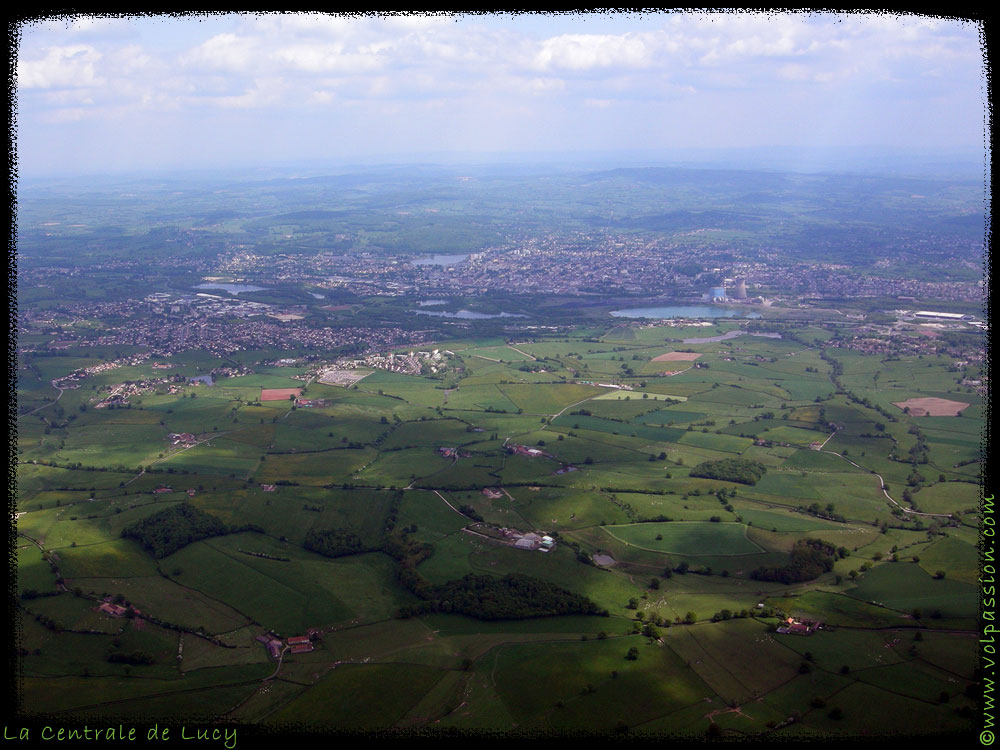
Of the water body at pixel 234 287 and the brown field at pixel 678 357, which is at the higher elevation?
the water body at pixel 234 287

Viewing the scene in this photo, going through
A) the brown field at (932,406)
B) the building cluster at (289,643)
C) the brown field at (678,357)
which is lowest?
the brown field at (932,406)

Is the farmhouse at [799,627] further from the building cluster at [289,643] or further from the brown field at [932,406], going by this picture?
the brown field at [932,406]

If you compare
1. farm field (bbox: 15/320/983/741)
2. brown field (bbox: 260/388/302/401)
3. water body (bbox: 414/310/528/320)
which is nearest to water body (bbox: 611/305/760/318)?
water body (bbox: 414/310/528/320)

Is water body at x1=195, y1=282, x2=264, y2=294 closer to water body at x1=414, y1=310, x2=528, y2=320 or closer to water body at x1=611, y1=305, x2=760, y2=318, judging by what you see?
water body at x1=414, y1=310, x2=528, y2=320

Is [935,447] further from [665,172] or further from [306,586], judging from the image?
[665,172]

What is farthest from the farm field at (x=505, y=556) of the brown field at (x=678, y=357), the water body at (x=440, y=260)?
the water body at (x=440, y=260)

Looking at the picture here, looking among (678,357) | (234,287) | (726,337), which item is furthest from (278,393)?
(234,287)
